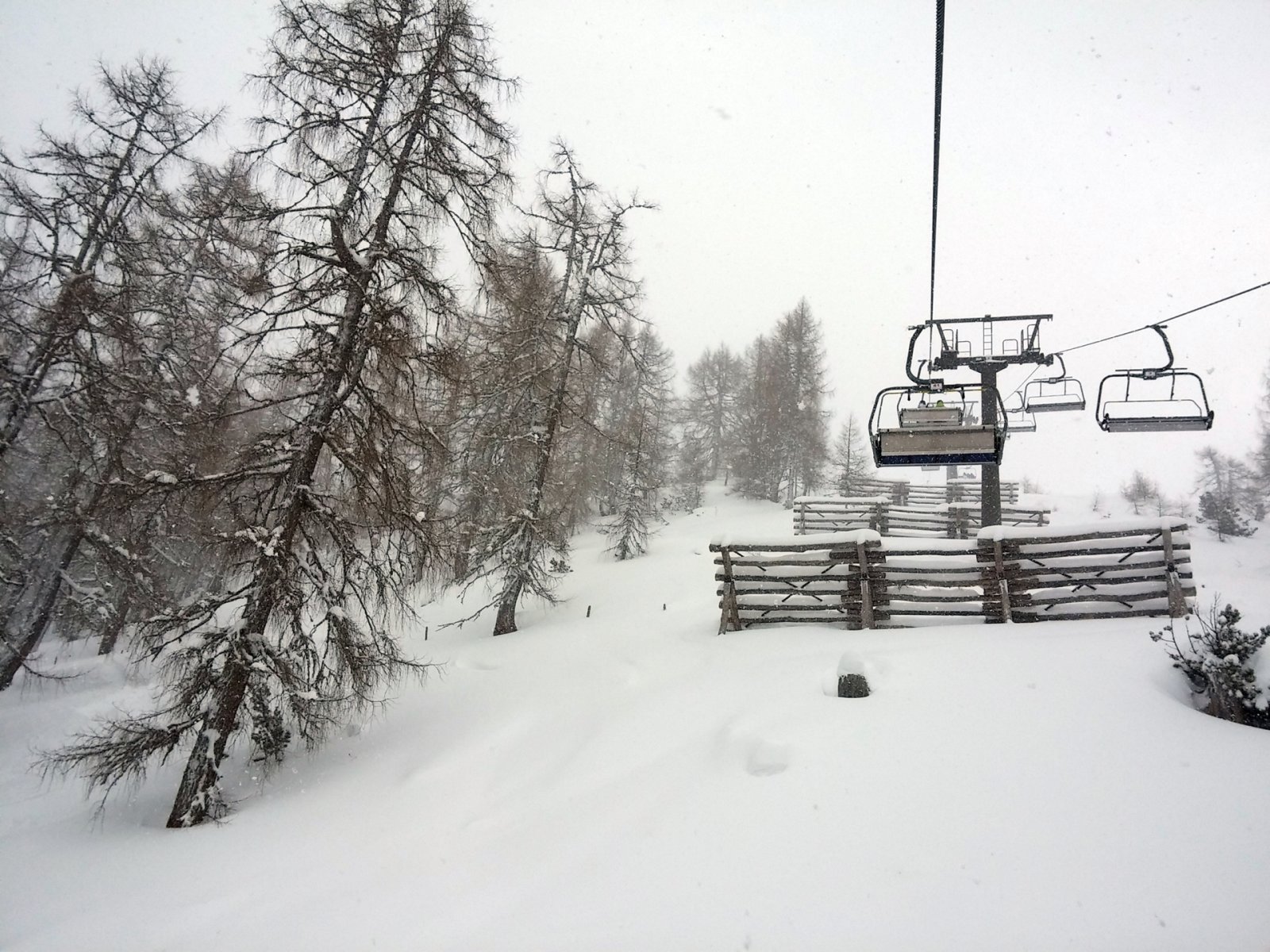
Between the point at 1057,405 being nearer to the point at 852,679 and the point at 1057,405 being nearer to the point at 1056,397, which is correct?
the point at 1056,397

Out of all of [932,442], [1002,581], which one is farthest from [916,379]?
[1002,581]

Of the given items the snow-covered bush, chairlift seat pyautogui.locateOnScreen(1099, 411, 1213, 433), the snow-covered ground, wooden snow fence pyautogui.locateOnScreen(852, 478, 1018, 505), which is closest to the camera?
the snow-covered ground

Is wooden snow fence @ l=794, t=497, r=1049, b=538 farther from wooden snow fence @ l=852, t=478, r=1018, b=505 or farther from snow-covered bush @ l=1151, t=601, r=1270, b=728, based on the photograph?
snow-covered bush @ l=1151, t=601, r=1270, b=728

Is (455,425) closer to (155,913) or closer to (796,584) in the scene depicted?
(796,584)

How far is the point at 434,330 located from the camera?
270 inches

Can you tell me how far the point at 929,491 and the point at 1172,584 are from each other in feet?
68.0

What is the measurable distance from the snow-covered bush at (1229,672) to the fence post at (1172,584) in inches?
120

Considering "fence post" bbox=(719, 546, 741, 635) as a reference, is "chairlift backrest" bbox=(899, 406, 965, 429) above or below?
above

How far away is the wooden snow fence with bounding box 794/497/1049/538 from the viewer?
738 inches

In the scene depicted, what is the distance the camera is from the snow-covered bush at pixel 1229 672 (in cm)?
466

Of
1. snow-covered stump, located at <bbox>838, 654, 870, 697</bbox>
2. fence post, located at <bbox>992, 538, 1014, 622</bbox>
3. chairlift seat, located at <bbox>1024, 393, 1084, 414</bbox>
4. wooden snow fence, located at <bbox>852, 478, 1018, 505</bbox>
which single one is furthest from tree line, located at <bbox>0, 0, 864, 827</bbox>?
wooden snow fence, located at <bbox>852, 478, 1018, 505</bbox>

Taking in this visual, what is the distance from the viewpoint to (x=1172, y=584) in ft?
26.0

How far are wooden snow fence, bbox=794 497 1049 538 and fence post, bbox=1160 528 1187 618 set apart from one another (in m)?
10.3

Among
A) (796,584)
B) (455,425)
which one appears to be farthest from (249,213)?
(796,584)
